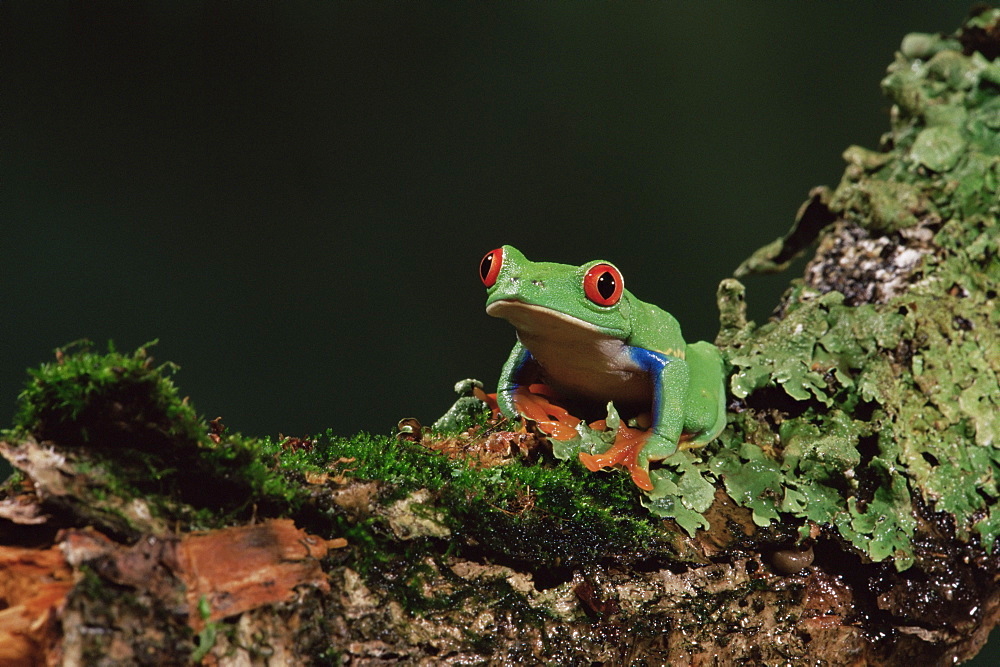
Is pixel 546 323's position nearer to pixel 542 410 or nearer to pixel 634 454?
pixel 542 410

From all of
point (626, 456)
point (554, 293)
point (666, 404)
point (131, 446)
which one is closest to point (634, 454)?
point (626, 456)

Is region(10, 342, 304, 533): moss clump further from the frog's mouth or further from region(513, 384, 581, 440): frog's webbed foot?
region(513, 384, 581, 440): frog's webbed foot

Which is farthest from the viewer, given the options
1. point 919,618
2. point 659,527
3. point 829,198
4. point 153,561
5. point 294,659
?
point 829,198

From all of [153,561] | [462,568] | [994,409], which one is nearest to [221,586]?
[153,561]

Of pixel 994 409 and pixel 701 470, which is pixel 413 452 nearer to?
pixel 701 470

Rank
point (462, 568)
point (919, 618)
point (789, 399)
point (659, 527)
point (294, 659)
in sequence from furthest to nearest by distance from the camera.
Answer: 1. point (789, 399)
2. point (919, 618)
3. point (659, 527)
4. point (462, 568)
5. point (294, 659)

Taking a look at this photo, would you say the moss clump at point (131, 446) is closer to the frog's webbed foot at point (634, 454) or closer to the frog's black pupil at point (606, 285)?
the frog's webbed foot at point (634, 454)
